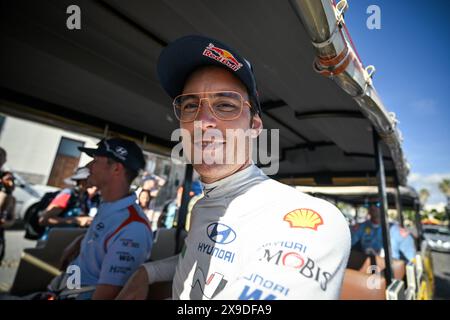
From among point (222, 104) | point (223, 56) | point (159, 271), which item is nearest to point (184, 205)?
point (159, 271)

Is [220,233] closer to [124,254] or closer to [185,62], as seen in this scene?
[185,62]

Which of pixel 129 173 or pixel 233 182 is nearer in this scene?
pixel 233 182

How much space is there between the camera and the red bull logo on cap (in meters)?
1.15

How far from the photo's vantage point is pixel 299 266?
2.09ft

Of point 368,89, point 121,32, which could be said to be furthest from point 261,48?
point 121,32

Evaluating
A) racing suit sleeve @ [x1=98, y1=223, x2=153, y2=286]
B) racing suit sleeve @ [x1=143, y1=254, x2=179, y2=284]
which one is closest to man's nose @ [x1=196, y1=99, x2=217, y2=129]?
racing suit sleeve @ [x1=143, y1=254, x2=179, y2=284]

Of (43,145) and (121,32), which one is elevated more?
(43,145)

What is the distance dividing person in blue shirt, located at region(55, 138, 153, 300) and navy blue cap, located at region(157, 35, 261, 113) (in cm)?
131

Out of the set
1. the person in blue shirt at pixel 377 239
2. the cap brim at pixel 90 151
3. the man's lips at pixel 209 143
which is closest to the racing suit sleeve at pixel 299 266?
the man's lips at pixel 209 143

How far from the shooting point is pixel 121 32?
1.72 metres

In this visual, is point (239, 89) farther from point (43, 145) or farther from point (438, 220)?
point (438, 220)

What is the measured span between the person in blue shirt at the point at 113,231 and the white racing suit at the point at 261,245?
81 cm

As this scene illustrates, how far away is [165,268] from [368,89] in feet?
6.49

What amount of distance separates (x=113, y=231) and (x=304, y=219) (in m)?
1.85
